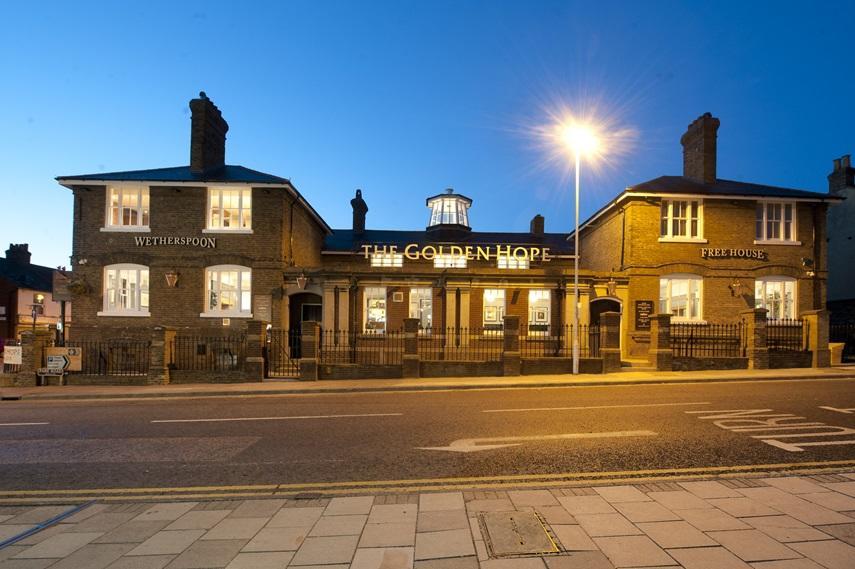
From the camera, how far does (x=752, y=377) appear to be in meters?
15.5

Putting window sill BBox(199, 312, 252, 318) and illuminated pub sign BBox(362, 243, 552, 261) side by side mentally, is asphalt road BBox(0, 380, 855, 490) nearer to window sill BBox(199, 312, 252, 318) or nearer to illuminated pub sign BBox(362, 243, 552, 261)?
window sill BBox(199, 312, 252, 318)

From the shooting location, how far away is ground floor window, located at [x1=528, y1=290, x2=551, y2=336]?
2248 centimetres

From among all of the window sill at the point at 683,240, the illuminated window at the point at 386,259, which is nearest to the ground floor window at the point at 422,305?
the illuminated window at the point at 386,259

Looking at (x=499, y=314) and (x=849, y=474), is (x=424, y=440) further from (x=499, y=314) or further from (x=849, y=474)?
(x=499, y=314)

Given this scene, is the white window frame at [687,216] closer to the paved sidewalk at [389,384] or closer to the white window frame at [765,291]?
the white window frame at [765,291]

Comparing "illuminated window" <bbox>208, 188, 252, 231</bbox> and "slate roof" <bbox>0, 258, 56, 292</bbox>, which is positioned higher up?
"illuminated window" <bbox>208, 188, 252, 231</bbox>

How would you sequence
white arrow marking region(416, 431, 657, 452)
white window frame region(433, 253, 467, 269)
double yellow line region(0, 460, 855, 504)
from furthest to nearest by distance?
1. white window frame region(433, 253, 467, 269)
2. white arrow marking region(416, 431, 657, 452)
3. double yellow line region(0, 460, 855, 504)

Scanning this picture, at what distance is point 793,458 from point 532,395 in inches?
266

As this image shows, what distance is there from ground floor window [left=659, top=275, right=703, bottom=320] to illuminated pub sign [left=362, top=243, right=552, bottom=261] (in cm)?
639

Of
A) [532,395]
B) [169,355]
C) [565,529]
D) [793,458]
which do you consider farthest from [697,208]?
[169,355]

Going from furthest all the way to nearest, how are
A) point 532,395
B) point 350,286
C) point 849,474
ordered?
point 350,286, point 532,395, point 849,474

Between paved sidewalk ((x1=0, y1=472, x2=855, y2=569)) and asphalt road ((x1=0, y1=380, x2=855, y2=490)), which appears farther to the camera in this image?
asphalt road ((x1=0, y1=380, x2=855, y2=490))

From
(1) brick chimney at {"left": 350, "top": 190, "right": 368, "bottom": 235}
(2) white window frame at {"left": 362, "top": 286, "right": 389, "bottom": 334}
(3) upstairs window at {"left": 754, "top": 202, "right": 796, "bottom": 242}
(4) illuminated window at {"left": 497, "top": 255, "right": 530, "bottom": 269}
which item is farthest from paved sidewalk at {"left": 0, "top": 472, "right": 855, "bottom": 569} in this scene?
(1) brick chimney at {"left": 350, "top": 190, "right": 368, "bottom": 235}

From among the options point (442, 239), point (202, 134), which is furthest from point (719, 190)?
point (202, 134)
